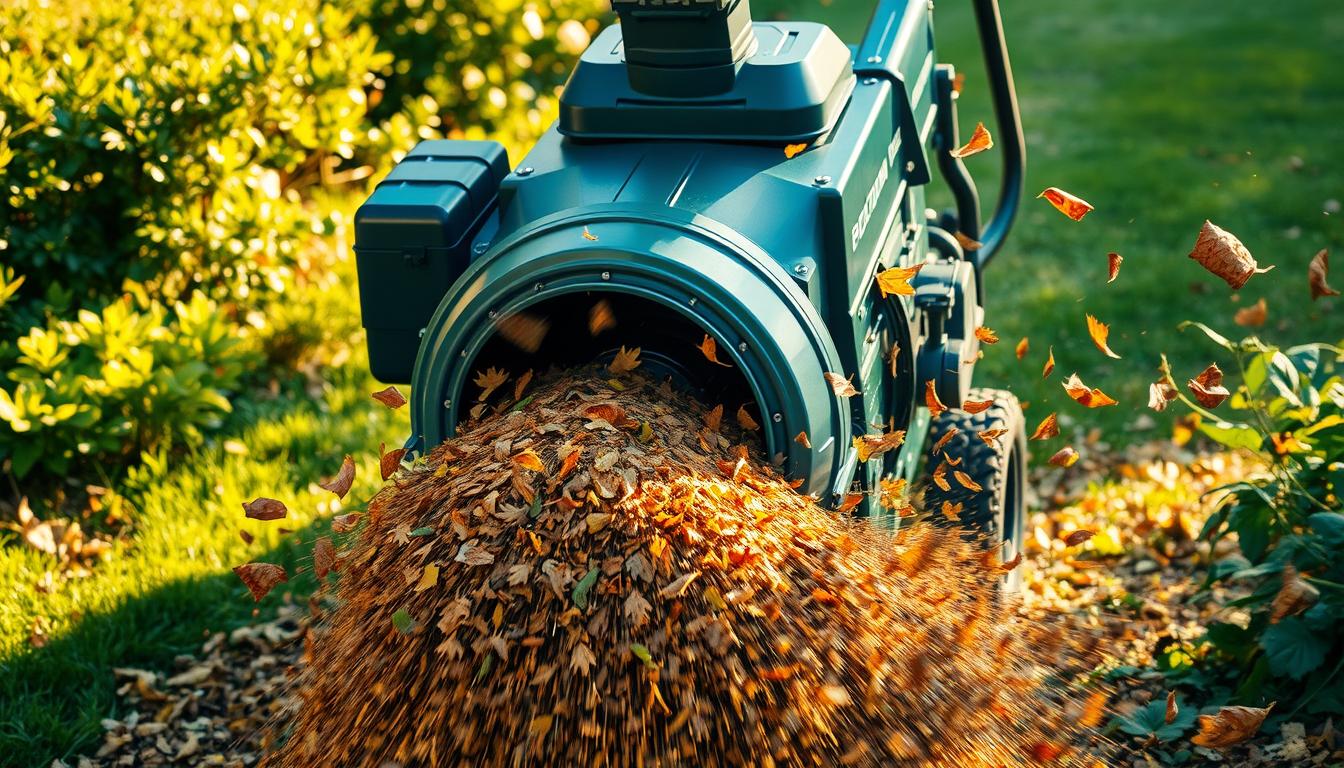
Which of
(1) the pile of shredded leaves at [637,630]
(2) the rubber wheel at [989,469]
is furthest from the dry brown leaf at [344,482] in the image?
(2) the rubber wheel at [989,469]

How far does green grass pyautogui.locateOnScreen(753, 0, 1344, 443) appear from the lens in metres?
4.62

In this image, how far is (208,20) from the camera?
13.4ft

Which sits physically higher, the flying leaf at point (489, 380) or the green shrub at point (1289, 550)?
the flying leaf at point (489, 380)

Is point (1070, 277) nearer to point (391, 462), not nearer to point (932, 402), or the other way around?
point (932, 402)

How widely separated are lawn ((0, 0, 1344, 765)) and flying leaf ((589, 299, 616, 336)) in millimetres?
1295

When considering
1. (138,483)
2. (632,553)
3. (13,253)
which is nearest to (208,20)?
(13,253)

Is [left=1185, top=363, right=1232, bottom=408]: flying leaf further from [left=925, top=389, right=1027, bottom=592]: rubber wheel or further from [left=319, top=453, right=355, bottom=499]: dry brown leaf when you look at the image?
[left=319, top=453, right=355, bottom=499]: dry brown leaf

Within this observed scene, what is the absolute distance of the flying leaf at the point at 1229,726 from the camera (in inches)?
92.4

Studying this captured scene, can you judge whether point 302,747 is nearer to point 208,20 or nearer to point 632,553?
point 632,553

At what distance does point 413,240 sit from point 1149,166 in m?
4.55

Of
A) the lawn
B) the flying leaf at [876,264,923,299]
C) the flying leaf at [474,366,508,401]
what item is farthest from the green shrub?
the flying leaf at [474,366,508,401]

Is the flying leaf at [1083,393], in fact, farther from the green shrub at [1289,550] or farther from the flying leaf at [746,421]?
the flying leaf at [746,421]

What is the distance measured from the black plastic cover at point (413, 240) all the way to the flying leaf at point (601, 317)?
300mm

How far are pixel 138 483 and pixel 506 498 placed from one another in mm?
1982
